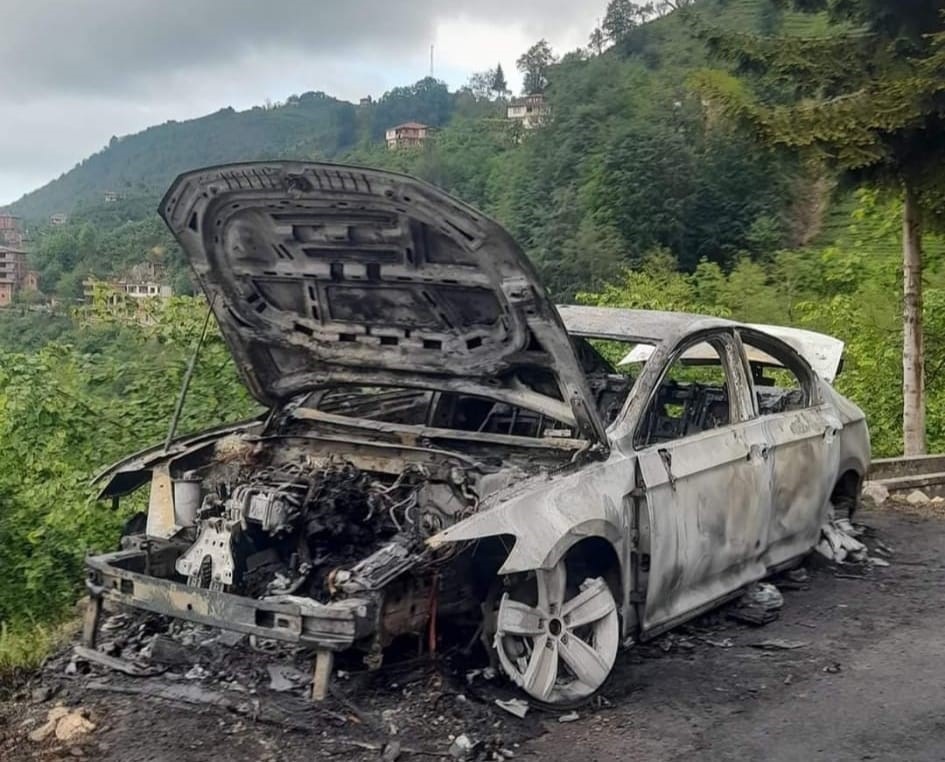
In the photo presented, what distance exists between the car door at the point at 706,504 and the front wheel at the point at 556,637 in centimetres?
38

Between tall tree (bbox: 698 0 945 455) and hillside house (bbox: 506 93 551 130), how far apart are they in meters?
52.4

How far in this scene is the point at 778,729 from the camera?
4816 mm

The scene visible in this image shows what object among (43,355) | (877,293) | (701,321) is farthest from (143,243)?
(701,321)

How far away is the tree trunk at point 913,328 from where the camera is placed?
11602 mm

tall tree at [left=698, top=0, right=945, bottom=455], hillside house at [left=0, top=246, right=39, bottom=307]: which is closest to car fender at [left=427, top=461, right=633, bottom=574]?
tall tree at [left=698, top=0, right=945, bottom=455]

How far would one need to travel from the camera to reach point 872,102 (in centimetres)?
1028

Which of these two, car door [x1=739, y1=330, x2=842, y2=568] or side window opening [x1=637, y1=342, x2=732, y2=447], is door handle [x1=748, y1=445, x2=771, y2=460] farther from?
side window opening [x1=637, y1=342, x2=732, y2=447]

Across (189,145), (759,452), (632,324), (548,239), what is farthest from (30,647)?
(189,145)

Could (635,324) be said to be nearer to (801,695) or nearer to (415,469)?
(415,469)

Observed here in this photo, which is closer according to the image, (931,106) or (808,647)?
(808,647)

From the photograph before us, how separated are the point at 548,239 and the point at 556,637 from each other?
40880 mm

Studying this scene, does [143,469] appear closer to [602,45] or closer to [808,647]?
[808,647]

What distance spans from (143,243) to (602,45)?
52.5 meters

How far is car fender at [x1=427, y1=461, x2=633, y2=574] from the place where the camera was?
183 inches
